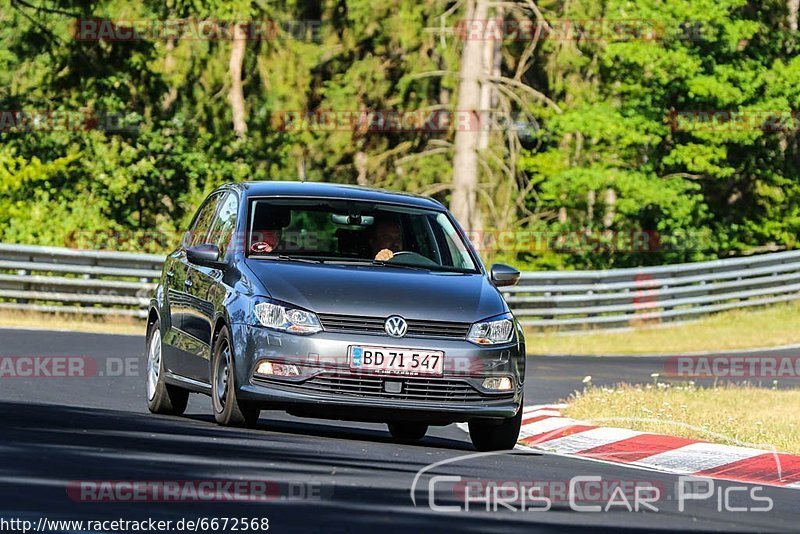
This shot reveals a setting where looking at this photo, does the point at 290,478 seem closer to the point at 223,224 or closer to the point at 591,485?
the point at 591,485

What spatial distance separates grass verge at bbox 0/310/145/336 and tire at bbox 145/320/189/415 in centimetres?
1147

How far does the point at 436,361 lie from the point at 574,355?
16685 mm

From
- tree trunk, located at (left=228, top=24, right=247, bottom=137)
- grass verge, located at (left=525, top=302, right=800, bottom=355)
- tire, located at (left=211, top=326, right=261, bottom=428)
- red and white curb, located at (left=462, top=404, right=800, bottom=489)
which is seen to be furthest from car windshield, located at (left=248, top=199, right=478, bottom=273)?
tree trunk, located at (left=228, top=24, right=247, bottom=137)

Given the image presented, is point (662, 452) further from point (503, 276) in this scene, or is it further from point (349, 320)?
point (349, 320)

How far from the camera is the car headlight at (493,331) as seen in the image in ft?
37.4

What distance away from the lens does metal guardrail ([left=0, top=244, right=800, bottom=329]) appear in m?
28.2

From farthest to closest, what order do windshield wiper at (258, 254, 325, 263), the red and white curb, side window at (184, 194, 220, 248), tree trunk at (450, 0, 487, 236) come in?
tree trunk at (450, 0, 487, 236), side window at (184, 194, 220, 248), windshield wiper at (258, 254, 325, 263), the red and white curb

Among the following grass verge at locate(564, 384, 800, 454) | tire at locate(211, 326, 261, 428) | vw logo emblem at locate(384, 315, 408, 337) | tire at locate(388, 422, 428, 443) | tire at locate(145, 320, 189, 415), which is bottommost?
grass verge at locate(564, 384, 800, 454)

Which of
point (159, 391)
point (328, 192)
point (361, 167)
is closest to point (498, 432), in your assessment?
point (328, 192)

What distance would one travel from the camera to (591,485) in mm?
9828

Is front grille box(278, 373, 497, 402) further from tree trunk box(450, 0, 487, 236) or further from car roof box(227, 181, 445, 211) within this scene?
tree trunk box(450, 0, 487, 236)

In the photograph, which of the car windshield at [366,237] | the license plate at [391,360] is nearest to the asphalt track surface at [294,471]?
the license plate at [391,360]

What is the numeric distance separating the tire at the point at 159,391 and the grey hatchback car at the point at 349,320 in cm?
34

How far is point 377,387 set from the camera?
11.2 meters
